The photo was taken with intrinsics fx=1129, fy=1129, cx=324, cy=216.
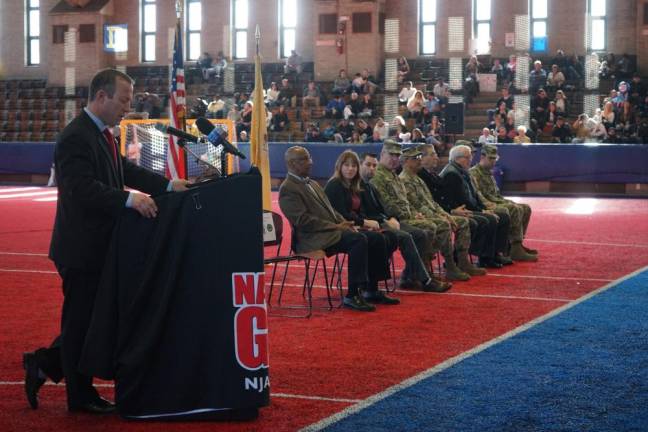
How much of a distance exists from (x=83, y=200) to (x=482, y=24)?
28.9 m

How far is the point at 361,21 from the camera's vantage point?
110 feet

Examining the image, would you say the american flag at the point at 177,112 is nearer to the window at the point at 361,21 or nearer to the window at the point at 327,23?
the window at the point at 361,21

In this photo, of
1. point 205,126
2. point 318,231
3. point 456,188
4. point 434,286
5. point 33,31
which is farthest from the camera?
point 33,31

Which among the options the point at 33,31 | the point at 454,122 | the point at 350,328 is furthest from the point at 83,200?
the point at 33,31

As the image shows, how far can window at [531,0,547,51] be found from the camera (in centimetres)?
3219

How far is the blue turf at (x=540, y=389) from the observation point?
551 cm

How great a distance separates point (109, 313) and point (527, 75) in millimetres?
26345

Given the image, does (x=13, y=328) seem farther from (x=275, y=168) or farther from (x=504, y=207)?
(x=275, y=168)

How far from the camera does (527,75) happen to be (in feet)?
100

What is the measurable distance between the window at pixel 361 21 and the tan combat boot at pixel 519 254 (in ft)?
69.9

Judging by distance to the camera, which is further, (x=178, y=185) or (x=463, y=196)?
(x=463, y=196)

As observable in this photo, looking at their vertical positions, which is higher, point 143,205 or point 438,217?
point 143,205

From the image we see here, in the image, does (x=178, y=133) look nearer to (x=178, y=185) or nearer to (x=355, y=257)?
(x=178, y=185)

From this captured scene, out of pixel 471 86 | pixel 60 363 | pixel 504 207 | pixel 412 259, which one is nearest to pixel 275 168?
pixel 471 86
